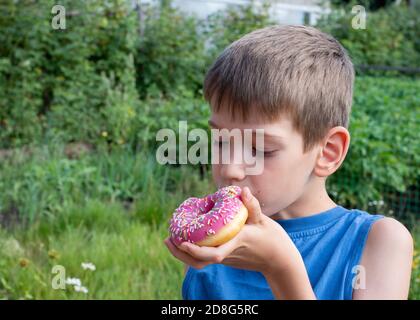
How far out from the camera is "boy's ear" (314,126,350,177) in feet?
5.34

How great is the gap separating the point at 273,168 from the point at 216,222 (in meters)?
0.19

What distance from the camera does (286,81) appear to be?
1.55 meters

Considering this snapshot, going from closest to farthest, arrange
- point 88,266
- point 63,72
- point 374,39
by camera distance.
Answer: point 88,266
point 63,72
point 374,39

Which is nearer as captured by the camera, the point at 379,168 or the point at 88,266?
the point at 88,266

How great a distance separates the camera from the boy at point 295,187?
4.71ft

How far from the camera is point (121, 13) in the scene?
695 centimetres

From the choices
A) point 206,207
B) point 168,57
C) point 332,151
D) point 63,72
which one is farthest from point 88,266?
point 168,57

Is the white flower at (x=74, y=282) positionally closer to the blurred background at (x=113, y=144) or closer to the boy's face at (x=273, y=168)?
the blurred background at (x=113, y=144)

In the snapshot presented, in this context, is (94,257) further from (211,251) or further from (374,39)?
(374,39)

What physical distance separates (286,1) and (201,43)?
7070 millimetres

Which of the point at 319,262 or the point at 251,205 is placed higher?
the point at 251,205

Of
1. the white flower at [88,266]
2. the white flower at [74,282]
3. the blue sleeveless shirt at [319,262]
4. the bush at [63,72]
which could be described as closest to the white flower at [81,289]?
the white flower at [74,282]
